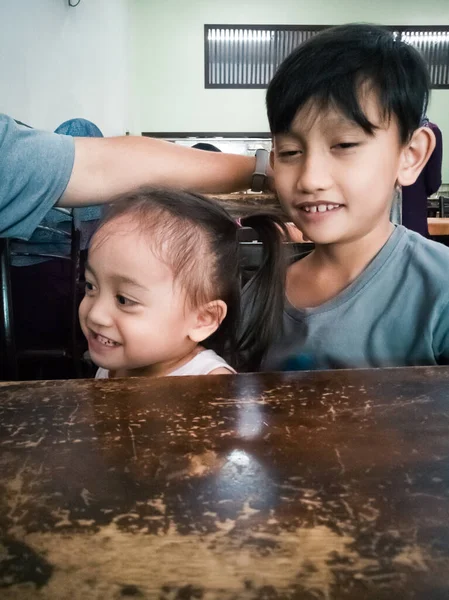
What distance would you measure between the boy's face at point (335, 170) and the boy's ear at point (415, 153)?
2 centimetres

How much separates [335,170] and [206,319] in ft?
1.16

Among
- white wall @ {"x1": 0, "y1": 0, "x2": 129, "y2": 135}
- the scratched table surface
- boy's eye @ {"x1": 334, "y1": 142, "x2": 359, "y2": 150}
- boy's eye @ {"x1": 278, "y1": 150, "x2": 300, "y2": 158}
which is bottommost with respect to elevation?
the scratched table surface

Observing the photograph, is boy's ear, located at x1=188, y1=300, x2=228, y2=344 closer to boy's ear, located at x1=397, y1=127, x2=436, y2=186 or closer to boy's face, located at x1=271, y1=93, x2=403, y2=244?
boy's face, located at x1=271, y1=93, x2=403, y2=244

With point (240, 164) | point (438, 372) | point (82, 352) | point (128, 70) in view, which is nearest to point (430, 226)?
point (82, 352)

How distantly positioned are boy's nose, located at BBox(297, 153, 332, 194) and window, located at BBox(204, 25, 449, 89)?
567cm

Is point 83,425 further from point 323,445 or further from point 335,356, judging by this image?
point 335,356

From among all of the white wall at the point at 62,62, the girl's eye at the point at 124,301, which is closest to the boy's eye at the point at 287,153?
the girl's eye at the point at 124,301

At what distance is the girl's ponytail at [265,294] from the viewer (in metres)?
1.06

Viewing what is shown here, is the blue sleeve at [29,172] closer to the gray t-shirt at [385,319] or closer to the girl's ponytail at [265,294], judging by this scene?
the girl's ponytail at [265,294]

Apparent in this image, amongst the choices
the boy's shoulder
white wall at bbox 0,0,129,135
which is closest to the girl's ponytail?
the boy's shoulder

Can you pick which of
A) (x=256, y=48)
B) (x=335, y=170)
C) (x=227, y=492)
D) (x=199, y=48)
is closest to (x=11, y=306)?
(x=335, y=170)

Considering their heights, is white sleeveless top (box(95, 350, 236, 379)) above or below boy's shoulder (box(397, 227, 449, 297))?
below

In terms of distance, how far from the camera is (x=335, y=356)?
103 centimetres

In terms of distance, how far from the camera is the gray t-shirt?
0.95 metres
